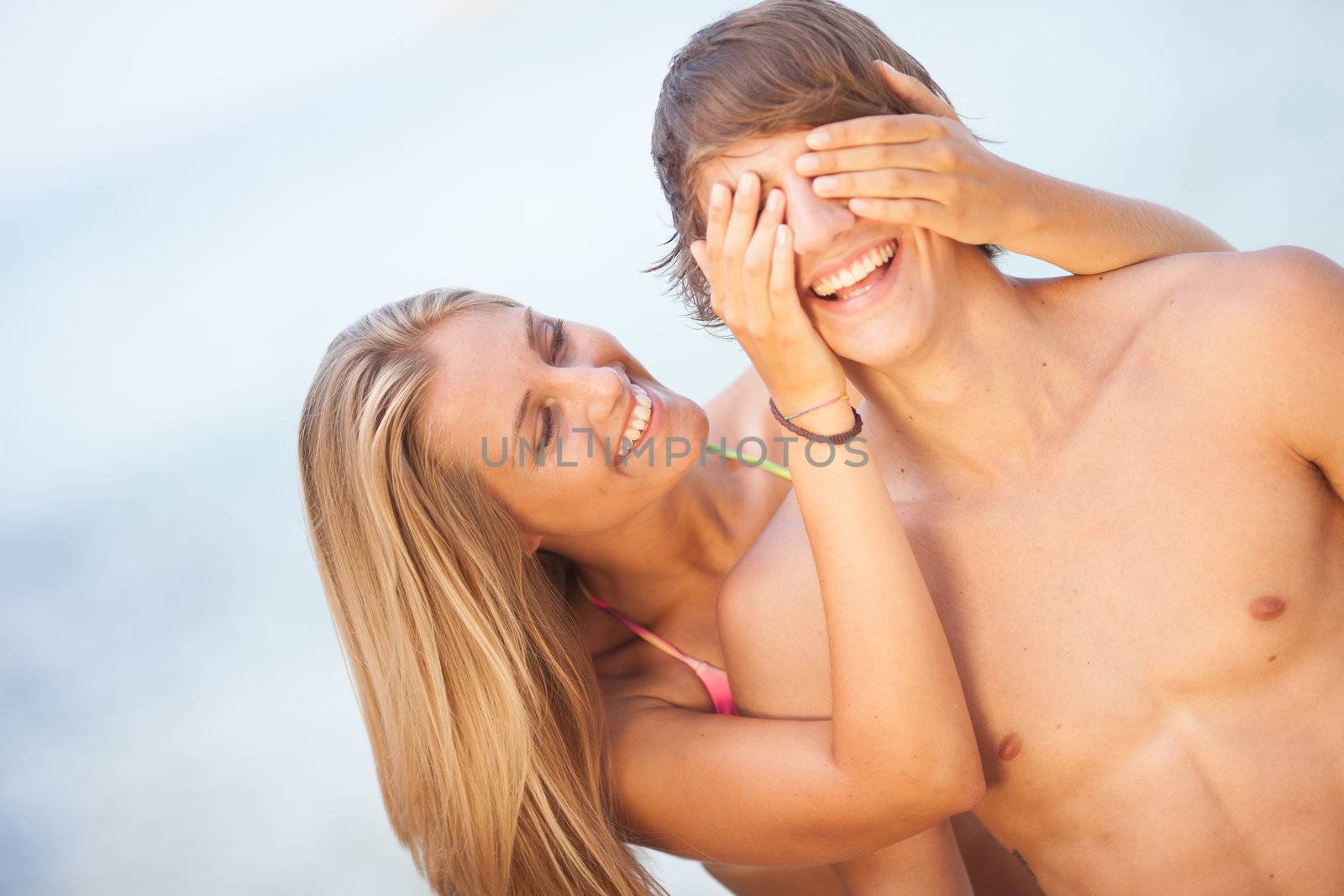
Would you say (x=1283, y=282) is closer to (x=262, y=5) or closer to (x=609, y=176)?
(x=609, y=176)

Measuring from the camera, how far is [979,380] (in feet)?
5.60

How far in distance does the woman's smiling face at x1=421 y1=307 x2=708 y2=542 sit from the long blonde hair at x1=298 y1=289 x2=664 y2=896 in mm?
43

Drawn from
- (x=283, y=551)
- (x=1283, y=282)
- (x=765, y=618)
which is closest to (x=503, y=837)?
(x=765, y=618)

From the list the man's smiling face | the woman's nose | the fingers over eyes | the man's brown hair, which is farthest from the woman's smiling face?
the fingers over eyes

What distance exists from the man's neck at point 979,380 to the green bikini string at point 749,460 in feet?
1.97

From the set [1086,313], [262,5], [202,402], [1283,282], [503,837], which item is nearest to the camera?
[1283,282]

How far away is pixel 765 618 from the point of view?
6.25 feet

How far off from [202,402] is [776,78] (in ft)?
13.7

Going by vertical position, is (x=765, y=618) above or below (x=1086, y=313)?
below

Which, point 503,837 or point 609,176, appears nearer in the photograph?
point 503,837

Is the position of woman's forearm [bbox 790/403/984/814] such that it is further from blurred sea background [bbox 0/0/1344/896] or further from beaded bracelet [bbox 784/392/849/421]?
blurred sea background [bbox 0/0/1344/896]

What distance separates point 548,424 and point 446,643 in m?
0.42

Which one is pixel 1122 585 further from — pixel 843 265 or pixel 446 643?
pixel 446 643

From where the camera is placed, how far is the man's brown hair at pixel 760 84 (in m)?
1.59
